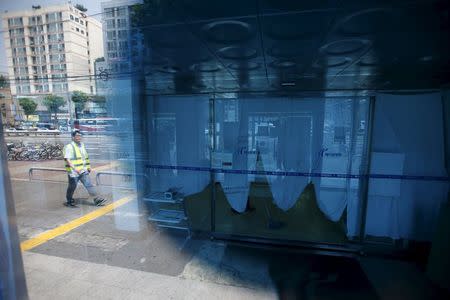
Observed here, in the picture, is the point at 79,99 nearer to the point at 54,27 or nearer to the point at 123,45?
the point at 123,45

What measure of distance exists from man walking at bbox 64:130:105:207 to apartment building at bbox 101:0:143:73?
8.34ft

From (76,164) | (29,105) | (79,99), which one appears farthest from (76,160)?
(29,105)

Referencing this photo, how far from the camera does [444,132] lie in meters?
2.85

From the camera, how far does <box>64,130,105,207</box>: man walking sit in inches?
161

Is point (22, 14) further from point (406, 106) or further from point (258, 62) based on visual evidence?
A: point (406, 106)

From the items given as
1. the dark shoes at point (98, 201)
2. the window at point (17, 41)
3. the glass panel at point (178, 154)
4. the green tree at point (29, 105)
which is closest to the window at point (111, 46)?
the window at point (17, 41)

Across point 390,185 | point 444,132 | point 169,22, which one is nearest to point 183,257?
point 169,22

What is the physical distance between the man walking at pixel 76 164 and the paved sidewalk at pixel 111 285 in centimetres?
178

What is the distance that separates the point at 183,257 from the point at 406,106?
3.44 metres

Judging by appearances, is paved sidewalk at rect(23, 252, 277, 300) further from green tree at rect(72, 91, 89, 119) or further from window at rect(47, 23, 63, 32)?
window at rect(47, 23, 63, 32)

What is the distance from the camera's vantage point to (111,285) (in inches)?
92.2

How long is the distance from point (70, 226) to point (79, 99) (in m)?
1.98

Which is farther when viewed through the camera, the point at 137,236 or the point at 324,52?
the point at 137,236

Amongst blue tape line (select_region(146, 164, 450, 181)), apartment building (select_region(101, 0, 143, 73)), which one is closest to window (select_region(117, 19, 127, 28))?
apartment building (select_region(101, 0, 143, 73))
